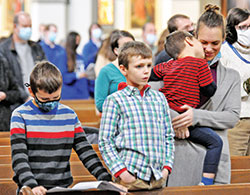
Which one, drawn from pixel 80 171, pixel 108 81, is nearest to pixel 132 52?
pixel 80 171

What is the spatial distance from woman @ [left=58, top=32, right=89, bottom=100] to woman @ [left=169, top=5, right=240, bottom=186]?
5.83 meters

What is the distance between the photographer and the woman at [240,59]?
4.91 m

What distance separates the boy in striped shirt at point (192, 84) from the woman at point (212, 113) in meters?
0.06

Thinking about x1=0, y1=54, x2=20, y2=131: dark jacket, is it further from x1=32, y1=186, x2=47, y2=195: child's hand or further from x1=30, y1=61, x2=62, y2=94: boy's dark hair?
x1=32, y1=186, x2=47, y2=195: child's hand

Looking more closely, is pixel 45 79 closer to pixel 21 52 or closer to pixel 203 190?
pixel 203 190

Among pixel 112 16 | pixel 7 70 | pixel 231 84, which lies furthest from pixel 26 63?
pixel 112 16

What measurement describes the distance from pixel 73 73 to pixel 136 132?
6779mm

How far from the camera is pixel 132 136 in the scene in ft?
10.7

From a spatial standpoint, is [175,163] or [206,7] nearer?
[175,163]

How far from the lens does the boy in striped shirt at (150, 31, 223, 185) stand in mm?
3742

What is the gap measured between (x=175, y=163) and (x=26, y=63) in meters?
3.24

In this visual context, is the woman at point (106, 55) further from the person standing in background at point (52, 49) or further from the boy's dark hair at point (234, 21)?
the person standing in background at point (52, 49)

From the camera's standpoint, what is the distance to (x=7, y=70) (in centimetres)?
610

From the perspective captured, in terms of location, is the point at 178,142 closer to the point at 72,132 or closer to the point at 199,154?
the point at 199,154
